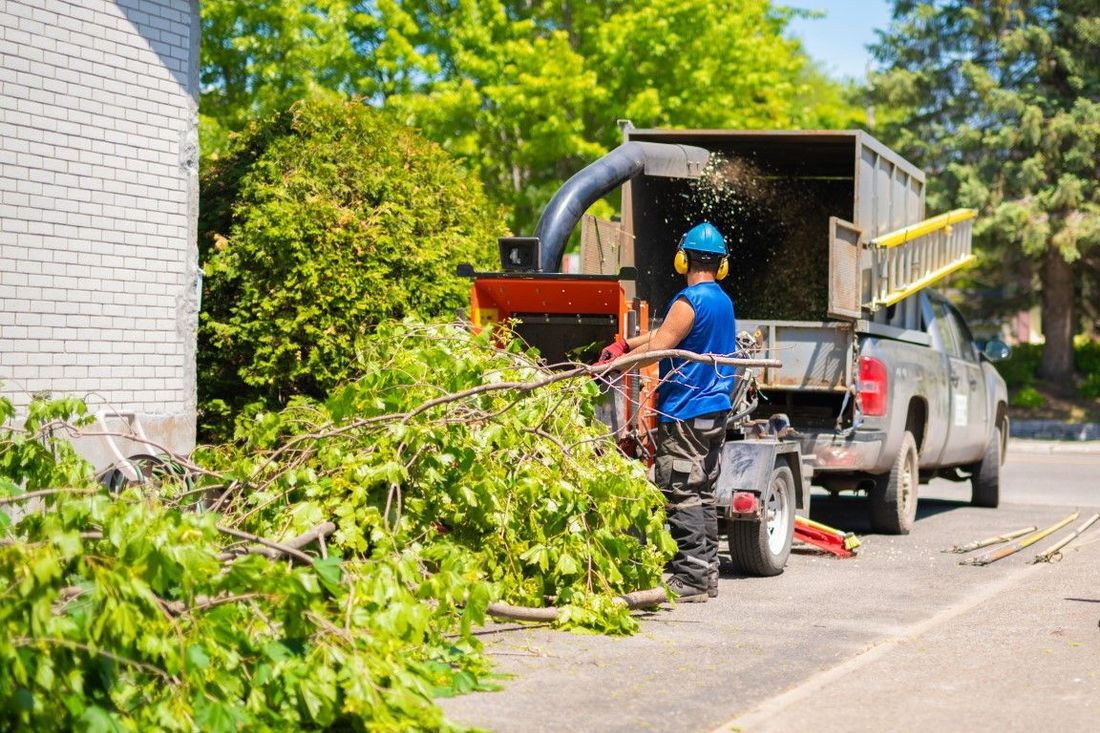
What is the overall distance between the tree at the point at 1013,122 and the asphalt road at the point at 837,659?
19.8m

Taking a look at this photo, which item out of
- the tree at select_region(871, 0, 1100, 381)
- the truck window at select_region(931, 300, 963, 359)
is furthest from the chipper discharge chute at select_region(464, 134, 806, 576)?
the tree at select_region(871, 0, 1100, 381)

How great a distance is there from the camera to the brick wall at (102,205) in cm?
990

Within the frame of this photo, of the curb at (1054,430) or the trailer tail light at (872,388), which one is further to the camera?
the curb at (1054,430)

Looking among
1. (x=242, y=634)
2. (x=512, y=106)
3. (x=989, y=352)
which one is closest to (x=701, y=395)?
(x=242, y=634)

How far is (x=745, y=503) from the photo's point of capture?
9000mm

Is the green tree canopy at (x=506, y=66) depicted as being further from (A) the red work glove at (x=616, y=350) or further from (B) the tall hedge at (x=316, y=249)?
(A) the red work glove at (x=616, y=350)

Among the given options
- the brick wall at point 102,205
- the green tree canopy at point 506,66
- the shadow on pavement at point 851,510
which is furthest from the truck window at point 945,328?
the green tree canopy at point 506,66

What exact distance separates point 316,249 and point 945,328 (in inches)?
229

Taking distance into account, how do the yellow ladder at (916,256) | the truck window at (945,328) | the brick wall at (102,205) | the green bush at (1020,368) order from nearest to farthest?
1. the brick wall at (102,205)
2. the yellow ladder at (916,256)
3. the truck window at (945,328)
4. the green bush at (1020,368)

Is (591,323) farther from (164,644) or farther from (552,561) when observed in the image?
(164,644)

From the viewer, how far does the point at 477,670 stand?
19.9 feet

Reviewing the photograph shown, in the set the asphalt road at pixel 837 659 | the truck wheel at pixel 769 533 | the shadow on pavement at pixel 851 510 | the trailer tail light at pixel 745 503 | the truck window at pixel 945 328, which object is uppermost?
the truck window at pixel 945 328

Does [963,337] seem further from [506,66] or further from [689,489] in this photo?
[506,66]

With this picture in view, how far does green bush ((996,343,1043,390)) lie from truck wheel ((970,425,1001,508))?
16803 millimetres
